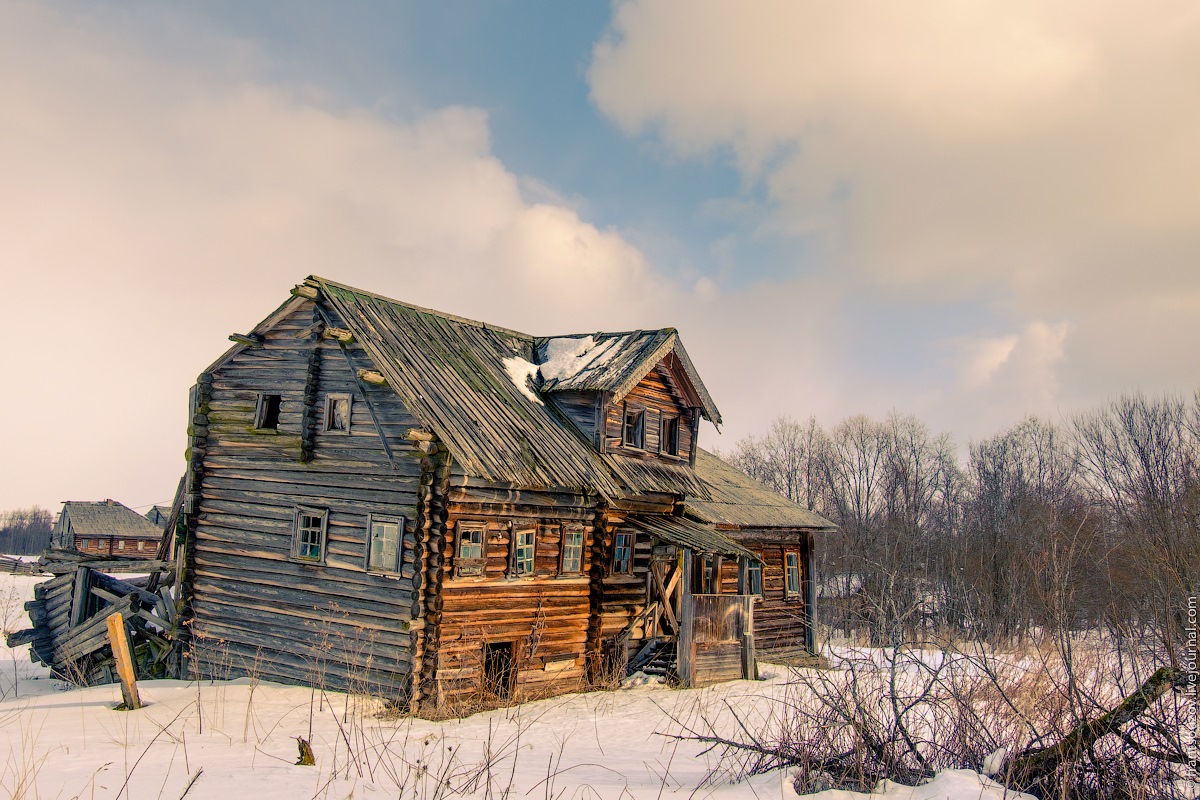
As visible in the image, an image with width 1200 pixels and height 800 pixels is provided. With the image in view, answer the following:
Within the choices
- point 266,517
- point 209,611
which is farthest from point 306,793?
point 209,611

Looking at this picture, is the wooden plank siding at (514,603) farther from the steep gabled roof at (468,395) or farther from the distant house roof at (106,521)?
the distant house roof at (106,521)

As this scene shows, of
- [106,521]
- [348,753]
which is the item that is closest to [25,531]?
[106,521]

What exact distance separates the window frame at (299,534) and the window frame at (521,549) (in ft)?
12.5

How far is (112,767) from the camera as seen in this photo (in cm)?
770

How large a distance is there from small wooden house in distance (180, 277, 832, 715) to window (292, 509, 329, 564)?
0.05 meters

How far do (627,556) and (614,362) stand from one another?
5033 millimetres

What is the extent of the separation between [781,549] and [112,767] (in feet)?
68.1

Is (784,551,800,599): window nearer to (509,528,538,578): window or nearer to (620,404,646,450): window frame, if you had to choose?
(620,404,646,450): window frame

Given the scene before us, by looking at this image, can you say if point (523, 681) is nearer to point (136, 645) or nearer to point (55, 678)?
point (136, 645)

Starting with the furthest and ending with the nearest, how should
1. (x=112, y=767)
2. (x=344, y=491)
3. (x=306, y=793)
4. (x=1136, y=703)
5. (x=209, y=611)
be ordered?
(x=209, y=611), (x=344, y=491), (x=112, y=767), (x=306, y=793), (x=1136, y=703)

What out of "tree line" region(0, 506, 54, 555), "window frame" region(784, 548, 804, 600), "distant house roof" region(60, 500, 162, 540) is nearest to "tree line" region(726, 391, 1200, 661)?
"window frame" region(784, 548, 804, 600)

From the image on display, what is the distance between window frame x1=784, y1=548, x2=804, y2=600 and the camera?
2548 cm

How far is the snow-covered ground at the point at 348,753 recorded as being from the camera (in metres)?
6.33

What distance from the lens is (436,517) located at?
14922 mm
